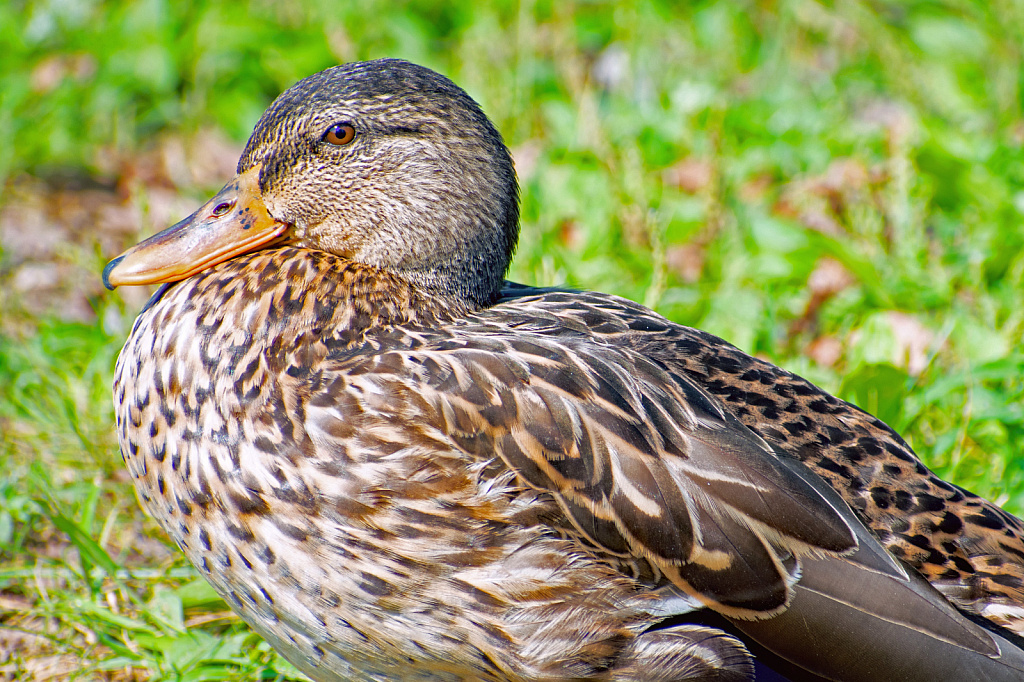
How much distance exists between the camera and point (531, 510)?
2404 millimetres

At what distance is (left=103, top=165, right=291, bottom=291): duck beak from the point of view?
9.45ft

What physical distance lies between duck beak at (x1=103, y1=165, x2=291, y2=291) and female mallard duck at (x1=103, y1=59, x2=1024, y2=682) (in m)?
0.18

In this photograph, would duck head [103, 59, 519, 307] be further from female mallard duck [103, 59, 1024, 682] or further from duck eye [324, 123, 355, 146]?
female mallard duck [103, 59, 1024, 682]

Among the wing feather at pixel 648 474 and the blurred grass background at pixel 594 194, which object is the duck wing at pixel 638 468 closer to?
the wing feather at pixel 648 474

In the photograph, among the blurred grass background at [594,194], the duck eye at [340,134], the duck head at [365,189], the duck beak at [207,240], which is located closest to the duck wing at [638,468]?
the duck head at [365,189]

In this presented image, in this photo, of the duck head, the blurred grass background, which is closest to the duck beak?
the duck head

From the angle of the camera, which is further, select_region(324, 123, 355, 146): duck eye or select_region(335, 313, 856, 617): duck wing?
select_region(324, 123, 355, 146): duck eye

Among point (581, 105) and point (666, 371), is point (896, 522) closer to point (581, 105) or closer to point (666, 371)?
point (666, 371)

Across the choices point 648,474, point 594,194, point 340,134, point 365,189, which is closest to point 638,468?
point 648,474

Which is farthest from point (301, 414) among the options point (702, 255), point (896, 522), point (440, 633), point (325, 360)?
point (702, 255)

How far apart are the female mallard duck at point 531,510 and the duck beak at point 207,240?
18 centimetres

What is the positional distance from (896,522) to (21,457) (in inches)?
117

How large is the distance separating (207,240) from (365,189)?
473mm

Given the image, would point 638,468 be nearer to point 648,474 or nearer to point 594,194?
point 648,474
